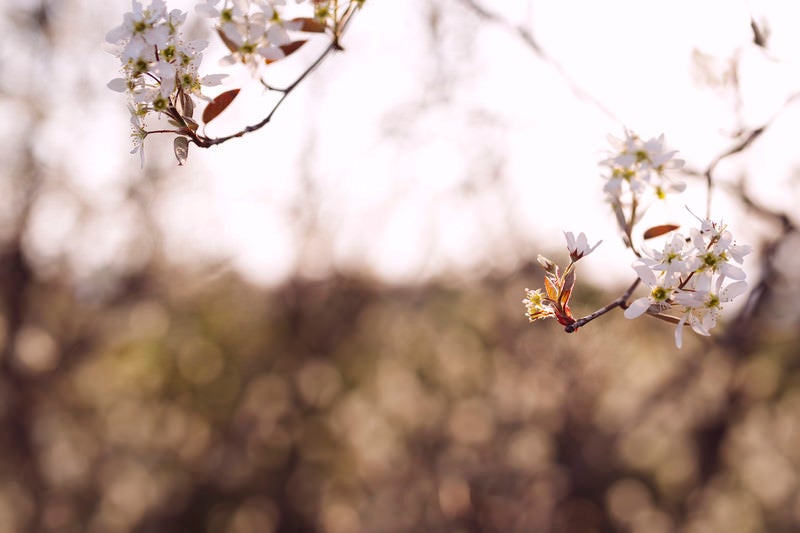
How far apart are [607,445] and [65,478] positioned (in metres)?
3.86

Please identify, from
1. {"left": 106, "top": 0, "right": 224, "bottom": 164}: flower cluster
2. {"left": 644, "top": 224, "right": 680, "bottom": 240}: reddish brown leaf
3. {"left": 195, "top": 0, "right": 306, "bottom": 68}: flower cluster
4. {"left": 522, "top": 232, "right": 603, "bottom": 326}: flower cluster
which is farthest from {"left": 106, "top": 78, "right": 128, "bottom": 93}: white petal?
{"left": 644, "top": 224, "right": 680, "bottom": 240}: reddish brown leaf

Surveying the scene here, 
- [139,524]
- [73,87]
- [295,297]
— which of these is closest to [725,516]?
[295,297]

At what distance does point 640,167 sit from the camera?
0.66 m

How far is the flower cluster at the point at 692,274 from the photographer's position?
664 mm

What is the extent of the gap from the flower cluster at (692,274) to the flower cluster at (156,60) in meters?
0.52

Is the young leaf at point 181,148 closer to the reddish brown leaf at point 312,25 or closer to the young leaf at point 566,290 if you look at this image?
the reddish brown leaf at point 312,25

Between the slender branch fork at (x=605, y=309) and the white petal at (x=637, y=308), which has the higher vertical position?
the white petal at (x=637, y=308)

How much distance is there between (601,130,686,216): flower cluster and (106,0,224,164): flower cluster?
0.44 m

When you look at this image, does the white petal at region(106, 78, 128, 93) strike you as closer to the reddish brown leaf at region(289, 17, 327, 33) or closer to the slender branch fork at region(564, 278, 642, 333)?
the reddish brown leaf at region(289, 17, 327, 33)

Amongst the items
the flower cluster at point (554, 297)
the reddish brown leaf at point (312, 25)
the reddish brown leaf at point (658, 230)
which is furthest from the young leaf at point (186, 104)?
the reddish brown leaf at point (658, 230)

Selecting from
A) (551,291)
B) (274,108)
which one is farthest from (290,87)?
(551,291)

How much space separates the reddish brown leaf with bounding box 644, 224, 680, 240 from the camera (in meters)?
0.73

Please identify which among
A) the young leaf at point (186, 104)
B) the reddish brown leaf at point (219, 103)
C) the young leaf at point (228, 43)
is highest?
the young leaf at point (228, 43)

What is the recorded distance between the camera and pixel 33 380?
15.0ft
